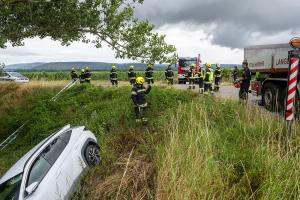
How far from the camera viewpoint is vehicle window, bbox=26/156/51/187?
21.4 ft

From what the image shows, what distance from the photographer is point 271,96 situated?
12.7m

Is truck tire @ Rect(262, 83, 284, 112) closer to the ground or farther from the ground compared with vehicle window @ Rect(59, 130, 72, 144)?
farther from the ground

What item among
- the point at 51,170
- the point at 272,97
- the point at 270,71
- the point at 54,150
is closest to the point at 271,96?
the point at 272,97

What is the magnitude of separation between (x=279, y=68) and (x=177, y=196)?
932cm

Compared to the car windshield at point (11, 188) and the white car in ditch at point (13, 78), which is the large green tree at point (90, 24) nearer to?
the car windshield at point (11, 188)

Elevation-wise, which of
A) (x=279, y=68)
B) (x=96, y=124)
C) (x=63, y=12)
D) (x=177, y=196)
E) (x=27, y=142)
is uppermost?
(x=63, y=12)

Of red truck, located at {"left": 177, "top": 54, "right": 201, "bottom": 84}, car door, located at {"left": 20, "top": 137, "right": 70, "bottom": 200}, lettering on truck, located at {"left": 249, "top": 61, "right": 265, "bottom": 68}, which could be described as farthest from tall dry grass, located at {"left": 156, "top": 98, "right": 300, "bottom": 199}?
red truck, located at {"left": 177, "top": 54, "right": 201, "bottom": 84}

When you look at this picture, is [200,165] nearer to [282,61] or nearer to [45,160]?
[45,160]

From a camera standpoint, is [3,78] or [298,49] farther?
[3,78]

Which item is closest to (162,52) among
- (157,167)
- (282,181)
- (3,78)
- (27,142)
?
(27,142)

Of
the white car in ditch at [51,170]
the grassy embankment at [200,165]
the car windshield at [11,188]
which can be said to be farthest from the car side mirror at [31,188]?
the grassy embankment at [200,165]

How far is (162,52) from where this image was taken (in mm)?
15758

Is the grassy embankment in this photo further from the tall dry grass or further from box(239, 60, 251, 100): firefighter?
box(239, 60, 251, 100): firefighter

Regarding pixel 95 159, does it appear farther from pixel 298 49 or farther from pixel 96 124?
pixel 96 124
